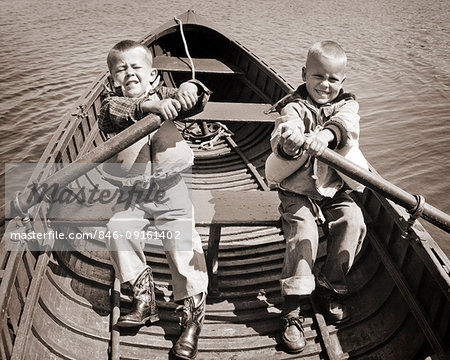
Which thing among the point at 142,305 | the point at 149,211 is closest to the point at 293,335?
the point at 142,305

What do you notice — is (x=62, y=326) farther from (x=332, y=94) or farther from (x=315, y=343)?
(x=332, y=94)

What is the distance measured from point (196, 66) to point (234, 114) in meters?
2.08

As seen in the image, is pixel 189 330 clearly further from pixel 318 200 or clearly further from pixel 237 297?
pixel 318 200

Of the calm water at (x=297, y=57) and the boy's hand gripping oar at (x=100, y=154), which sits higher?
the boy's hand gripping oar at (x=100, y=154)

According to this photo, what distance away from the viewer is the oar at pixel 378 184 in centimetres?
220

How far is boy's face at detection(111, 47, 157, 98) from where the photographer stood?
2.44 metres

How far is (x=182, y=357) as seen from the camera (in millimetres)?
2414

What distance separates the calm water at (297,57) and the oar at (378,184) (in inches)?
113

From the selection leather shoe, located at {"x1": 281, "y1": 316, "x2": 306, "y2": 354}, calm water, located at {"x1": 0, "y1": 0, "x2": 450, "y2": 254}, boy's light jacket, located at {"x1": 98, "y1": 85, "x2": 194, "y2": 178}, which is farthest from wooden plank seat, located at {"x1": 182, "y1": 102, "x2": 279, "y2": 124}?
calm water, located at {"x1": 0, "y1": 0, "x2": 450, "y2": 254}

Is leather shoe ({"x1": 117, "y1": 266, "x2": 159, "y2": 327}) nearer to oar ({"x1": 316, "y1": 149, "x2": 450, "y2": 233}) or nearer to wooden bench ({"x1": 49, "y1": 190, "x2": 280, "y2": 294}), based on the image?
wooden bench ({"x1": 49, "y1": 190, "x2": 280, "y2": 294})

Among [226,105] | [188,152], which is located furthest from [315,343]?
[226,105]

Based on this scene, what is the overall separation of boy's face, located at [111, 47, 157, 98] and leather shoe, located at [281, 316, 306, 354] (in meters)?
1.79

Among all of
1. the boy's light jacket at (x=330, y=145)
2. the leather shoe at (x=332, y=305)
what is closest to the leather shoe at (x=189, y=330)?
the leather shoe at (x=332, y=305)

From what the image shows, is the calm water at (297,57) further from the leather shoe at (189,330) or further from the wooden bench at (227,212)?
the leather shoe at (189,330)
